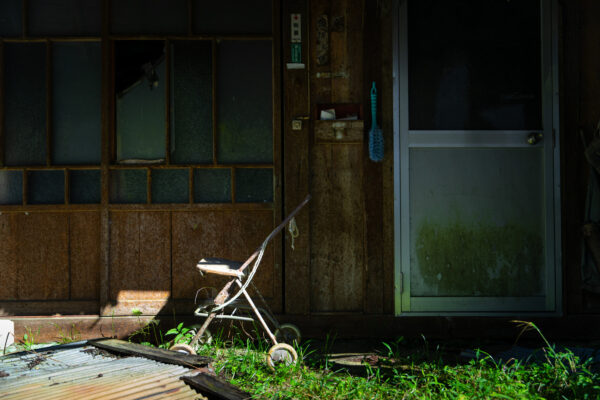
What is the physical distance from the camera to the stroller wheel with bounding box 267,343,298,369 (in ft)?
10.9

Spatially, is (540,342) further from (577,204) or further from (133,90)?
(133,90)

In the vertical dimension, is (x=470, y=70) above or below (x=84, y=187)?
above

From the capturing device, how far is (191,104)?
4.20 metres

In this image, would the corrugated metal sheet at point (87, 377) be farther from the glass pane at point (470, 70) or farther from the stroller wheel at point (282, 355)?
the glass pane at point (470, 70)

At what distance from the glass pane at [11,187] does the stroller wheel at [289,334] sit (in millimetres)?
2527

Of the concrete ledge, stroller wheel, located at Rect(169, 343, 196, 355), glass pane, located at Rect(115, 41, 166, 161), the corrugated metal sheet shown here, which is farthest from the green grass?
glass pane, located at Rect(115, 41, 166, 161)

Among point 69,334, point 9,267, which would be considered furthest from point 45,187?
point 69,334

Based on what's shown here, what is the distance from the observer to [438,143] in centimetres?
416

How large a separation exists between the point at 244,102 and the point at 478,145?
2052 mm

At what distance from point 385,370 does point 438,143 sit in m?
1.94

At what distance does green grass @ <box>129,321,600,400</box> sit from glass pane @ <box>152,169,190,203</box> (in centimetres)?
131

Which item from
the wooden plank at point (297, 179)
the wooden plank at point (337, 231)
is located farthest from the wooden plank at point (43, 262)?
the wooden plank at point (337, 231)

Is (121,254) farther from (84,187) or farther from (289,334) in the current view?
(289,334)

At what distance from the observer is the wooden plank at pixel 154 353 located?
302 cm
